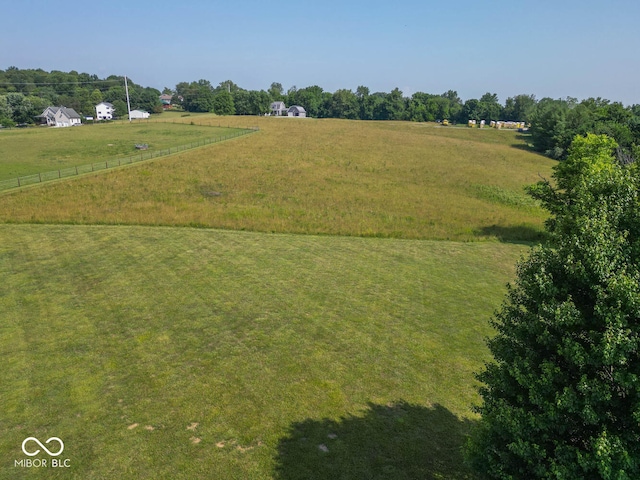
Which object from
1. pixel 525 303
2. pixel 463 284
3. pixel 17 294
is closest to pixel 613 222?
pixel 525 303

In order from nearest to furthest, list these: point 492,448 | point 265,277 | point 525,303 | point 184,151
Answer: point 492,448 → point 525,303 → point 265,277 → point 184,151

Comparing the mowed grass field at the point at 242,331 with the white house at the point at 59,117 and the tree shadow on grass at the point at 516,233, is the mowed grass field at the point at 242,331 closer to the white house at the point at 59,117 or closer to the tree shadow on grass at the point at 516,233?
the tree shadow on grass at the point at 516,233

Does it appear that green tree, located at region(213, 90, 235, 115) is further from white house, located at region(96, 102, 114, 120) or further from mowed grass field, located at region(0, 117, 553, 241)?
mowed grass field, located at region(0, 117, 553, 241)

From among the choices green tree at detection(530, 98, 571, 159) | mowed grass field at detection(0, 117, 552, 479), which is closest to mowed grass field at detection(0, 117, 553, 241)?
mowed grass field at detection(0, 117, 552, 479)

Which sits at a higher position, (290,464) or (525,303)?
(525,303)

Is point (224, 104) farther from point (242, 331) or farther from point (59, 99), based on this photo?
point (242, 331)

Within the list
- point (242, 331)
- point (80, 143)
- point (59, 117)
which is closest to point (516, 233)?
point (242, 331)

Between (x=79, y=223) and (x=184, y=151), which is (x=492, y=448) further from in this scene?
(x=184, y=151)
